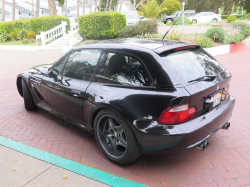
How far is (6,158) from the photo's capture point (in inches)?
121

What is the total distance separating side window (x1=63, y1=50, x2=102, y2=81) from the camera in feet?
10.4

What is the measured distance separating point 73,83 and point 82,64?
0.32 meters

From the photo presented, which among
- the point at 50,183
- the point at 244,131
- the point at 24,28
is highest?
the point at 24,28

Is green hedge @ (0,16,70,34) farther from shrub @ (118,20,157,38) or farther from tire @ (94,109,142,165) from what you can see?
tire @ (94,109,142,165)

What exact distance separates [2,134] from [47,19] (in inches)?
639

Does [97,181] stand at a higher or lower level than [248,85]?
lower

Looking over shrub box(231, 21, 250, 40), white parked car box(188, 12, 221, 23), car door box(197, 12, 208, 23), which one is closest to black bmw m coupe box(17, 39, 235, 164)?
shrub box(231, 21, 250, 40)

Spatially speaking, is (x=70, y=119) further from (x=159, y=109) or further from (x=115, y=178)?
(x=159, y=109)

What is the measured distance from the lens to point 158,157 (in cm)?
307

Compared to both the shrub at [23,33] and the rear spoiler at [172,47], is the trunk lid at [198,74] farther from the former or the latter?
the shrub at [23,33]

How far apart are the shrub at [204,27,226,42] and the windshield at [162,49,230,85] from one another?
1020 centimetres

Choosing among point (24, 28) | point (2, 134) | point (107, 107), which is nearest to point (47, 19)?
point (24, 28)

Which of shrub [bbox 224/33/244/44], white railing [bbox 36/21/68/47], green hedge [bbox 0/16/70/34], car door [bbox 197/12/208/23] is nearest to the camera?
shrub [bbox 224/33/244/44]

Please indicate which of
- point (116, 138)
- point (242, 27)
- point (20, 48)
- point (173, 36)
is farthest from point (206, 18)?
point (116, 138)
